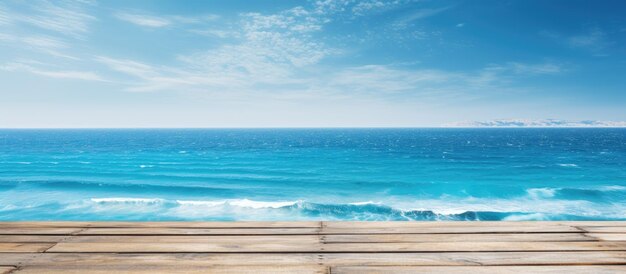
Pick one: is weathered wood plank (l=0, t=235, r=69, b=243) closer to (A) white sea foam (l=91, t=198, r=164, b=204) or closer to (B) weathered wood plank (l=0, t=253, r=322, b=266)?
(B) weathered wood plank (l=0, t=253, r=322, b=266)

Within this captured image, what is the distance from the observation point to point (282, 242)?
2.37 metres

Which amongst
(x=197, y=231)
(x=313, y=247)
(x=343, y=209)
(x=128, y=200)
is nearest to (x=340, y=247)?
(x=313, y=247)

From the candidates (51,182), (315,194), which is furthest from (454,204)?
(51,182)

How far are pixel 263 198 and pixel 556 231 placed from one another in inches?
840

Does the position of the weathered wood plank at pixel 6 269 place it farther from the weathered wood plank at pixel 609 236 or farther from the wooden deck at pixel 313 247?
the weathered wood plank at pixel 609 236

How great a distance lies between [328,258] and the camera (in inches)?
81.9

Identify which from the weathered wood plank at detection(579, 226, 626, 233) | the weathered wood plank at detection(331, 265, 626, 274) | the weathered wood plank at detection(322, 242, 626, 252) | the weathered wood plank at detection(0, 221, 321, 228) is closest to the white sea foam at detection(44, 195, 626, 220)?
the weathered wood plank at detection(579, 226, 626, 233)

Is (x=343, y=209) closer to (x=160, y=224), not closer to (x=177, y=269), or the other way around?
(x=160, y=224)

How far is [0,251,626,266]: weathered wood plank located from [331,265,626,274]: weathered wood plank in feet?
0.17

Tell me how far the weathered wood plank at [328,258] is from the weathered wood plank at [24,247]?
8 centimetres

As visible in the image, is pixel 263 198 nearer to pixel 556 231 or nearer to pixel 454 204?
pixel 454 204

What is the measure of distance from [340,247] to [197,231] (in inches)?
43.5

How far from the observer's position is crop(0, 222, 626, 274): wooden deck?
1.95m

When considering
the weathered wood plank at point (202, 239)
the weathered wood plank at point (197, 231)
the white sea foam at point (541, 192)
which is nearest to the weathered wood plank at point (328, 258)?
the weathered wood plank at point (202, 239)
